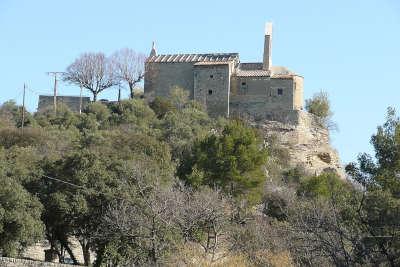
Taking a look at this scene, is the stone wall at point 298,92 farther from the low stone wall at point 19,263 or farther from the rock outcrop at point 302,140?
the low stone wall at point 19,263

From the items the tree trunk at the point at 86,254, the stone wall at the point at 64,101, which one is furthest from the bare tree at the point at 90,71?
the tree trunk at the point at 86,254

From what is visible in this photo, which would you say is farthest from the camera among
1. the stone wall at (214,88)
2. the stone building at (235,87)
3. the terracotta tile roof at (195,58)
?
the terracotta tile roof at (195,58)

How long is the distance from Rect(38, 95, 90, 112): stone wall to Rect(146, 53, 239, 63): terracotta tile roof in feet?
20.8

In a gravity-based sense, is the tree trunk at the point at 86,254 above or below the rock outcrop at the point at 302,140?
below

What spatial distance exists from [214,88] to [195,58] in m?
3.80

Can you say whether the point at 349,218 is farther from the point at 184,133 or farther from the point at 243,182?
the point at 184,133

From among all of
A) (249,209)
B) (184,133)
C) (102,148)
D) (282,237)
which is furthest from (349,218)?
(184,133)

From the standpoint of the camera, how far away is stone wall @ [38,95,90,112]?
72.1 metres

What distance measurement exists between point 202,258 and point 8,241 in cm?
778

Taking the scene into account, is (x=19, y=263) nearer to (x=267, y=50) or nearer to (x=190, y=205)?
(x=190, y=205)

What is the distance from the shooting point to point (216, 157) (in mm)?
45688

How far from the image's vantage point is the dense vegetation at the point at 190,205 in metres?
24.8

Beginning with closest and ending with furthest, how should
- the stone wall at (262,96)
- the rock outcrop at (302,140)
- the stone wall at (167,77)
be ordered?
the rock outcrop at (302,140), the stone wall at (262,96), the stone wall at (167,77)

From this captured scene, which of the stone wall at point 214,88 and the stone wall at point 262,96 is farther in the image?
the stone wall at point 214,88
